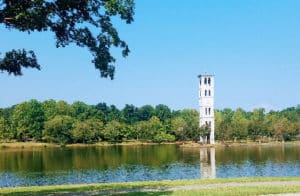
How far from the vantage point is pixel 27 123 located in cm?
11106

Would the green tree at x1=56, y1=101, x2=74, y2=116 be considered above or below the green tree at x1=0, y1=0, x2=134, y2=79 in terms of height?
above

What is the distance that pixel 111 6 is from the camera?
45.0 feet

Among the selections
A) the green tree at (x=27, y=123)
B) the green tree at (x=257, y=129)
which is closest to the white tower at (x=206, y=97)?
the green tree at (x=257, y=129)

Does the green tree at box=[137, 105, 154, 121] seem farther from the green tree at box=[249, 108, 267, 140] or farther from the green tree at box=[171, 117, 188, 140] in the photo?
the green tree at box=[249, 108, 267, 140]

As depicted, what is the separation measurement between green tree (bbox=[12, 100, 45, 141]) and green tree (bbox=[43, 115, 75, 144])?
3.41m

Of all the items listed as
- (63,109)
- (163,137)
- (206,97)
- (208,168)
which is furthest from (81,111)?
(208,168)

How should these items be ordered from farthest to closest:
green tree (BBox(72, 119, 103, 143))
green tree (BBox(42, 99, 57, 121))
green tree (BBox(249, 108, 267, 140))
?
green tree (BBox(42, 99, 57, 121)) → green tree (BBox(249, 108, 267, 140)) → green tree (BBox(72, 119, 103, 143))

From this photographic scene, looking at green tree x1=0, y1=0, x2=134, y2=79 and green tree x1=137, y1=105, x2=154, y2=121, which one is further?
green tree x1=137, y1=105, x2=154, y2=121

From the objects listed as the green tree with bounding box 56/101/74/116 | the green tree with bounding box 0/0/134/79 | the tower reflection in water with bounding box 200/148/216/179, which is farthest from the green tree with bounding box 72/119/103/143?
the green tree with bounding box 0/0/134/79

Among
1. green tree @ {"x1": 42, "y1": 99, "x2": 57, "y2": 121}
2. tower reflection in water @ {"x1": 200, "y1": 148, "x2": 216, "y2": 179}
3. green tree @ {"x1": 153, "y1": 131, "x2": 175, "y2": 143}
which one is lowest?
tower reflection in water @ {"x1": 200, "y1": 148, "x2": 216, "y2": 179}

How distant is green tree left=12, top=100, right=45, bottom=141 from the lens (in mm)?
110500

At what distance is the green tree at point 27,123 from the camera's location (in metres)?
110

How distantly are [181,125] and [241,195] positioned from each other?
96572mm

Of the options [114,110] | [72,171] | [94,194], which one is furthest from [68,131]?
[94,194]
